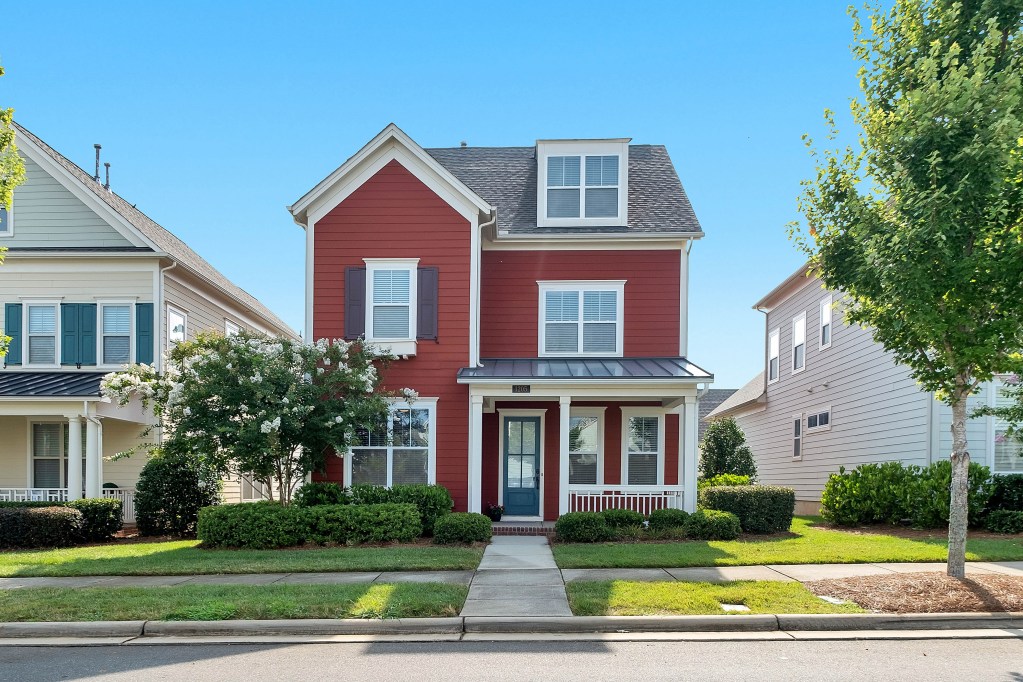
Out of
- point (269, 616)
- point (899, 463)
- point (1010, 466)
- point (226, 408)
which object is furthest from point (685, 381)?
point (269, 616)

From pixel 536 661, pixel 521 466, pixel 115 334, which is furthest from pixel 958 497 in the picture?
pixel 115 334

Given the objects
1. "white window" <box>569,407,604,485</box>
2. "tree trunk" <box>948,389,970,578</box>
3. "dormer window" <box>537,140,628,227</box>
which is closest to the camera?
"tree trunk" <box>948,389,970,578</box>

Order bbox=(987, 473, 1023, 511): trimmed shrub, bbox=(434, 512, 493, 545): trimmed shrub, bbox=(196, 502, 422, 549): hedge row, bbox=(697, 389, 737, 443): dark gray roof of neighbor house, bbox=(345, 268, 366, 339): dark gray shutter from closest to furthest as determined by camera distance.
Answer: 1. bbox=(196, 502, 422, 549): hedge row
2. bbox=(434, 512, 493, 545): trimmed shrub
3. bbox=(987, 473, 1023, 511): trimmed shrub
4. bbox=(345, 268, 366, 339): dark gray shutter
5. bbox=(697, 389, 737, 443): dark gray roof of neighbor house

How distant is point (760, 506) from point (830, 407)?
8.02m

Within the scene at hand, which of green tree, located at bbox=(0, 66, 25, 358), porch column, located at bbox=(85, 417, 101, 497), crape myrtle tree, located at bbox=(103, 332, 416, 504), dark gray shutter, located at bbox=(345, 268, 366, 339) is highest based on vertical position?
green tree, located at bbox=(0, 66, 25, 358)

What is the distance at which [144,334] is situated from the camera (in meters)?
20.1

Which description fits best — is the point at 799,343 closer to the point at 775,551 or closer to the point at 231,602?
the point at 775,551

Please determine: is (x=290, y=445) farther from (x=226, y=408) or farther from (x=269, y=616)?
(x=269, y=616)

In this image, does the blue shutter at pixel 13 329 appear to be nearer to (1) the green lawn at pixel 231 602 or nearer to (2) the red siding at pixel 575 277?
(2) the red siding at pixel 575 277

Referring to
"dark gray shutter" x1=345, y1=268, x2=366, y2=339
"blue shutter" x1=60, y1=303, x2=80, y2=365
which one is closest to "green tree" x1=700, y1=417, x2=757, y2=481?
"dark gray shutter" x1=345, y1=268, x2=366, y2=339

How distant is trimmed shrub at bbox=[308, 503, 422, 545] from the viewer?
1490 centimetres

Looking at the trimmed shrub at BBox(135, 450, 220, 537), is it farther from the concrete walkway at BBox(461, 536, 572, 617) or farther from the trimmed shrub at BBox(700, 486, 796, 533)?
Answer: the trimmed shrub at BBox(700, 486, 796, 533)

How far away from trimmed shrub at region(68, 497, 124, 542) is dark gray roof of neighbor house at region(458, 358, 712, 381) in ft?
24.8

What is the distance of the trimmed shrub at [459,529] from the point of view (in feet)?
49.4
